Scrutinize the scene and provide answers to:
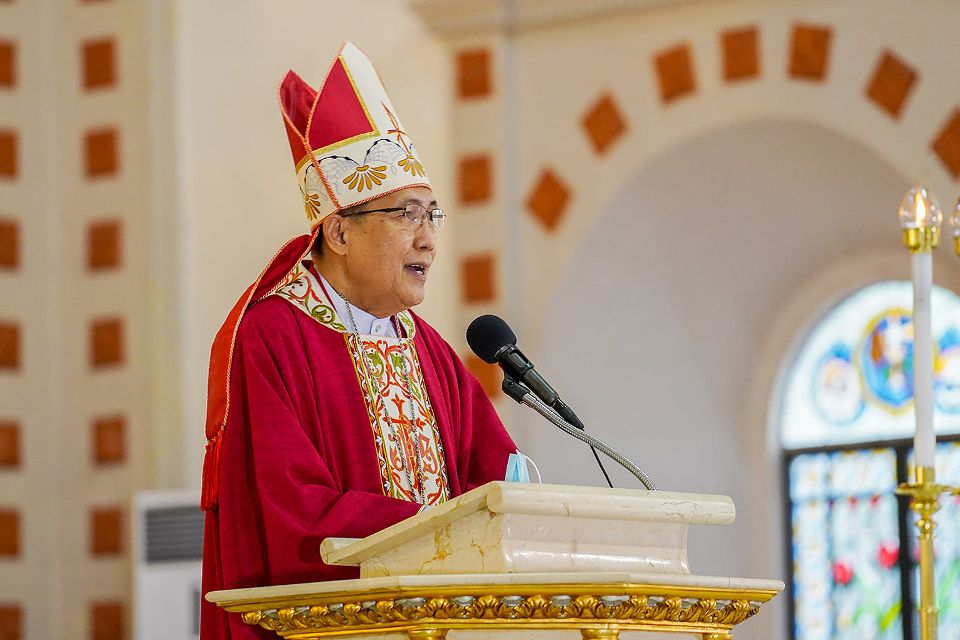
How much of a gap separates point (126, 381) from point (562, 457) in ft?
5.29

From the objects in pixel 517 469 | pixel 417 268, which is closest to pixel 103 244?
pixel 417 268

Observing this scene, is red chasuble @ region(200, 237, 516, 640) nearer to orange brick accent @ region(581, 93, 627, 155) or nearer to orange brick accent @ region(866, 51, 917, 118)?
orange brick accent @ region(866, 51, 917, 118)

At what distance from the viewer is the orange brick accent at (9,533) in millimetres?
6383

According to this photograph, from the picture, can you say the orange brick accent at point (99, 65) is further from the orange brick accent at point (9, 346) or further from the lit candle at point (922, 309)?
the lit candle at point (922, 309)

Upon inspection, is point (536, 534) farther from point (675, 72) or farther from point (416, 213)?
point (675, 72)

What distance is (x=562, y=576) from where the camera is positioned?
2.53 metres

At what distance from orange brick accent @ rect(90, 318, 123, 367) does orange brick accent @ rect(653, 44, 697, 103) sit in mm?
2156

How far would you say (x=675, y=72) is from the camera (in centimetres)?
651

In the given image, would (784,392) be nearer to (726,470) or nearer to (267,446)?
(726,470)

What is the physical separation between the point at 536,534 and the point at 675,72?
412cm

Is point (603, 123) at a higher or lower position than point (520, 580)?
higher

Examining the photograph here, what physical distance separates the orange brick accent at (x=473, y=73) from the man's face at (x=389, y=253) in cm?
349

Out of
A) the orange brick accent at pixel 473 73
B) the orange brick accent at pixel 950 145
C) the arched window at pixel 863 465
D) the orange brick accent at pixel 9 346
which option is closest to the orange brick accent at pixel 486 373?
the orange brick accent at pixel 473 73

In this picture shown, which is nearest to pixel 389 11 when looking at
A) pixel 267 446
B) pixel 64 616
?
pixel 64 616
